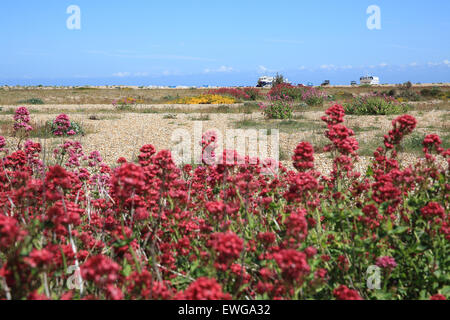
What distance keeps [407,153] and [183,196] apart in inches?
337

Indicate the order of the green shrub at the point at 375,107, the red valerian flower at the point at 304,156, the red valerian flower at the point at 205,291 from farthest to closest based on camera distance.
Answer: the green shrub at the point at 375,107, the red valerian flower at the point at 304,156, the red valerian flower at the point at 205,291

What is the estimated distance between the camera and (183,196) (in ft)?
10.1

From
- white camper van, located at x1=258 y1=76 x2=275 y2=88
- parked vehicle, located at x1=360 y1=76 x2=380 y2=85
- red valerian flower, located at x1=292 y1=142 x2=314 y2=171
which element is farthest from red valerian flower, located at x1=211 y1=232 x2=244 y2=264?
parked vehicle, located at x1=360 y1=76 x2=380 y2=85

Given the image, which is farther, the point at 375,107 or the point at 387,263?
the point at 375,107

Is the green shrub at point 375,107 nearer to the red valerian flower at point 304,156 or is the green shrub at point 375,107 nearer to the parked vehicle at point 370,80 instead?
the red valerian flower at point 304,156

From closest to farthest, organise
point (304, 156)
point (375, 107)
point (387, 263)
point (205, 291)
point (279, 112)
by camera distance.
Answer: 1. point (205, 291)
2. point (387, 263)
3. point (304, 156)
4. point (279, 112)
5. point (375, 107)

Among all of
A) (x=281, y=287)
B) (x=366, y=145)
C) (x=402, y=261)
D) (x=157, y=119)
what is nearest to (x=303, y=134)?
(x=366, y=145)

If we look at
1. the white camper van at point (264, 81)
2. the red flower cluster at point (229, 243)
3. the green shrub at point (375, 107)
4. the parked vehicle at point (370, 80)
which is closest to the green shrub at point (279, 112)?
the green shrub at point (375, 107)

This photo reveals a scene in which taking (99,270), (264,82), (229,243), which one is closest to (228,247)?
(229,243)

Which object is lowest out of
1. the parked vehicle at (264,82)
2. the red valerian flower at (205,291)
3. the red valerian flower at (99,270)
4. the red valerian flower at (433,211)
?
the red valerian flower at (205,291)

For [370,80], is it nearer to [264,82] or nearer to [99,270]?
[264,82]

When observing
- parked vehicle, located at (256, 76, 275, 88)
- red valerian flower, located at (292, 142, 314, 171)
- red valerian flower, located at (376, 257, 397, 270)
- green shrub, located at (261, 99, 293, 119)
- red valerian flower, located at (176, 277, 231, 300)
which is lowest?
red valerian flower, located at (376, 257, 397, 270)

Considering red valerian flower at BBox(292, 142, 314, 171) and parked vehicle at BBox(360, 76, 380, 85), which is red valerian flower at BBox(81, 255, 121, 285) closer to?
red valerian flower at BBox(292, 142, 314, 171)
